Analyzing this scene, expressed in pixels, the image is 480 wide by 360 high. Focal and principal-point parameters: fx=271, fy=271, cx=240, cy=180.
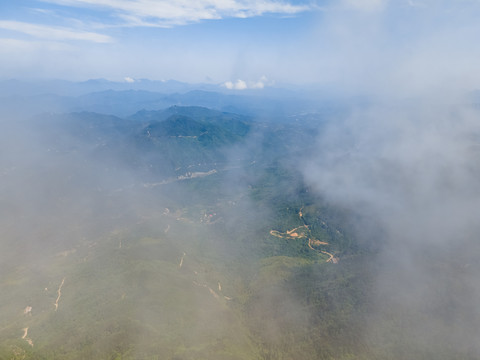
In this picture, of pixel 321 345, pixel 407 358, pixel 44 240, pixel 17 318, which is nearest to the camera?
pixel 407 358

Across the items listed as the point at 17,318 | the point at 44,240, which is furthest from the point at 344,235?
the point at 44,240

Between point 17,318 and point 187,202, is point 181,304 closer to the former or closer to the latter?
point 17,318

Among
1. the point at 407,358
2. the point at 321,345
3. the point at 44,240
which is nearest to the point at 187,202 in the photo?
the point at 44,240

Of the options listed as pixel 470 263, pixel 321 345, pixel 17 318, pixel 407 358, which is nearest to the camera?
pixel 407 358

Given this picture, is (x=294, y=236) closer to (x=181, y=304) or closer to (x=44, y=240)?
(x=181, y=304)

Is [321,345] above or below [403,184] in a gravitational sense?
below

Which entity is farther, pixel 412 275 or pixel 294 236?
pixel 294 236

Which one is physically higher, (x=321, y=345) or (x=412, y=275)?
(x=412, y=275)

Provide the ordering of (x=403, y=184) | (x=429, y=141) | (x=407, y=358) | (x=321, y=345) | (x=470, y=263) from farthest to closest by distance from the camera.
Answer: (x=429, y=141) → (x=403, y=184) → (x=470, y=263) → (x=321, y=345) → (x=407, y=358)

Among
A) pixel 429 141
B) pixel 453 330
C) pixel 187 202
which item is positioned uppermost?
pixel 429 141
